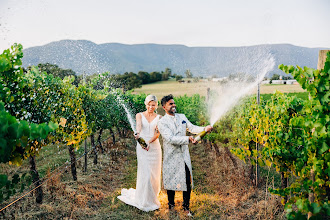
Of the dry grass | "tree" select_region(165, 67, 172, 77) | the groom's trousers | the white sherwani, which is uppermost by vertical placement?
"tree" select_region(165, 67, 172, 77)

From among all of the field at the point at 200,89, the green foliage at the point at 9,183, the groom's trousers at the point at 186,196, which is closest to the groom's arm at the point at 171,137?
the groom's trousers at the point at 186,196

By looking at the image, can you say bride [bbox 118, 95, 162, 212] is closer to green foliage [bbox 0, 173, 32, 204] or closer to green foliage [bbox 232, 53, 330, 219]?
green foliage [bbox 232, 53, 330, 219]

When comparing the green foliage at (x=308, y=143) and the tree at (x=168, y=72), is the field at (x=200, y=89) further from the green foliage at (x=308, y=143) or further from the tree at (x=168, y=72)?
the green foliage at (x=308, y=143)

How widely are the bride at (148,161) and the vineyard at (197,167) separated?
281 millimetres

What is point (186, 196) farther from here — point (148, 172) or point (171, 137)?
point (171, 137)

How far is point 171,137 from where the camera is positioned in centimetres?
456

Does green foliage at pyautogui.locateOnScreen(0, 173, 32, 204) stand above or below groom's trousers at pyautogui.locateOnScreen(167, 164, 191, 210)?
above

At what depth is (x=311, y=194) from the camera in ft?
9.79

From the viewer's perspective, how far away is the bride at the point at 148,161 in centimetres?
530

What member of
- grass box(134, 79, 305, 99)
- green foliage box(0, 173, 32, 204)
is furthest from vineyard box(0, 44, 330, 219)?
grass box(134, 79, 305, 99)

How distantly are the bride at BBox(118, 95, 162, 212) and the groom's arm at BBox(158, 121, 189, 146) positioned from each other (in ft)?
2.29

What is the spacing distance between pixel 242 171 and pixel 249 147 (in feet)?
3.52

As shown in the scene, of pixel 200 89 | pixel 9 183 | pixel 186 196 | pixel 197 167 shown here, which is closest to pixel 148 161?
pixel 186 196

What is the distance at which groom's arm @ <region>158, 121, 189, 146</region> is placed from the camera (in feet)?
14.6
